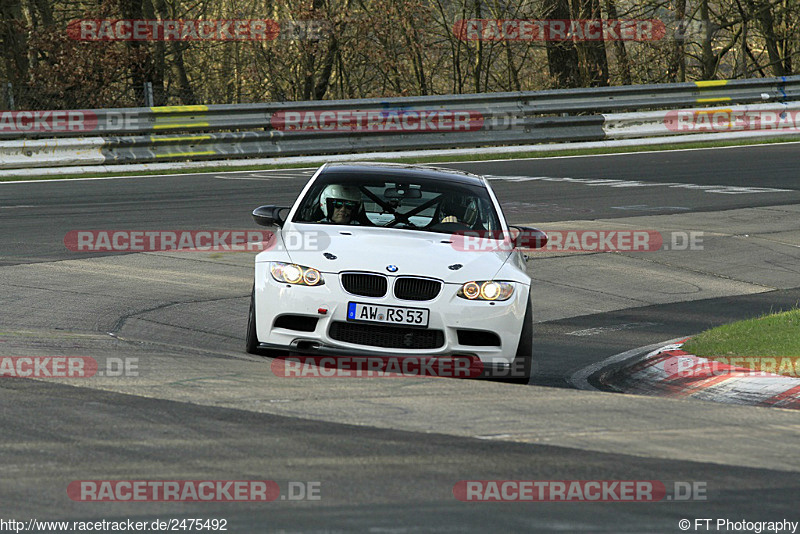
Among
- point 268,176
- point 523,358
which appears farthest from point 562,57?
point 523,358

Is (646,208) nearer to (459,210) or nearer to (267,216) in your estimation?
(459,210)

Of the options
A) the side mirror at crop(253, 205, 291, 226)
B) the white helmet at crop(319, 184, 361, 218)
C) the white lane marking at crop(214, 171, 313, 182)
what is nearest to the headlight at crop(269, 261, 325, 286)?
the side mirror at crop(253, 205, 291, 226)

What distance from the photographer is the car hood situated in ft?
25.2

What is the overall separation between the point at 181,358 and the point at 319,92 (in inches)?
898

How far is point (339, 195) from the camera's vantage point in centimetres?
905

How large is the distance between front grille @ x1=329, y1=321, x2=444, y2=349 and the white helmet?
159cm

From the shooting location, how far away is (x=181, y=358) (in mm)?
7586

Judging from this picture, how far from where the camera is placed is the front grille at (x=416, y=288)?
25.0ft

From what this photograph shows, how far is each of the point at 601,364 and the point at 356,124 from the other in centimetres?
1369

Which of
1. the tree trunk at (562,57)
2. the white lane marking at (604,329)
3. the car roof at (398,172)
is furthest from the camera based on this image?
the tree trunk at (562,57)

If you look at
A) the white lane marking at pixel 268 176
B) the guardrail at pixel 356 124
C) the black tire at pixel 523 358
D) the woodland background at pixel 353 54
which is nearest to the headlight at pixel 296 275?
the black tire at pixel 523 358

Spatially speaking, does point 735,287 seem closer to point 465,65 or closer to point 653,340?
point 653,340

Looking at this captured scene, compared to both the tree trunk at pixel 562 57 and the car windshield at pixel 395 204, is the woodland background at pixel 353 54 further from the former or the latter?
the car windshield at pixel 395 204

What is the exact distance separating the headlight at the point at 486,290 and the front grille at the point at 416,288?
0.55ft
